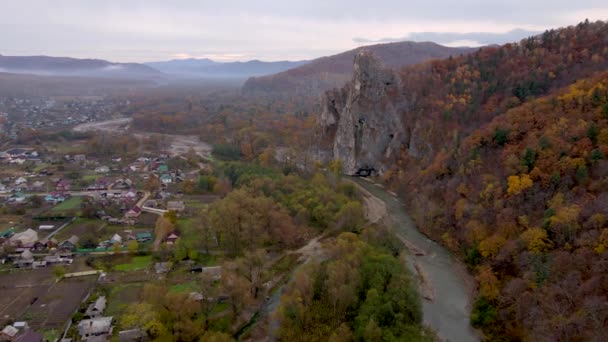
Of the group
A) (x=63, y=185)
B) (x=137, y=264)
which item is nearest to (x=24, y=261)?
(x=137, y=264)

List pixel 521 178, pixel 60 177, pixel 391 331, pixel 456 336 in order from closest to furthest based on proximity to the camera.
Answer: pixel 391 331, pixel 456 336, pixel 521 178, pixel 60 177

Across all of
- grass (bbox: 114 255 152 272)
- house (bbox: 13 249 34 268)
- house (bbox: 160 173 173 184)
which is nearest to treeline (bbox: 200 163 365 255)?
grass (bbox: 114 255 152 272)

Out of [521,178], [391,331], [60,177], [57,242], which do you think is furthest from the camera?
[60,177]

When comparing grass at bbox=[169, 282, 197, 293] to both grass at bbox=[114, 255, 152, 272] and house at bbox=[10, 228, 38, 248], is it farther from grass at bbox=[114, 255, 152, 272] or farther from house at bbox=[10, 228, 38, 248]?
house at bbox=[10, 228, 38, 248]

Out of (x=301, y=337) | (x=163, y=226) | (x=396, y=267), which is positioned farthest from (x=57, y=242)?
(x=396, y=267)

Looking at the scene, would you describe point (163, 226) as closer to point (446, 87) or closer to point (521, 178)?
point (521, 178)

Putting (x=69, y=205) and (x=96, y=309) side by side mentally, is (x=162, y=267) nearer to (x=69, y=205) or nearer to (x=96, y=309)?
(x=96, y=309)
